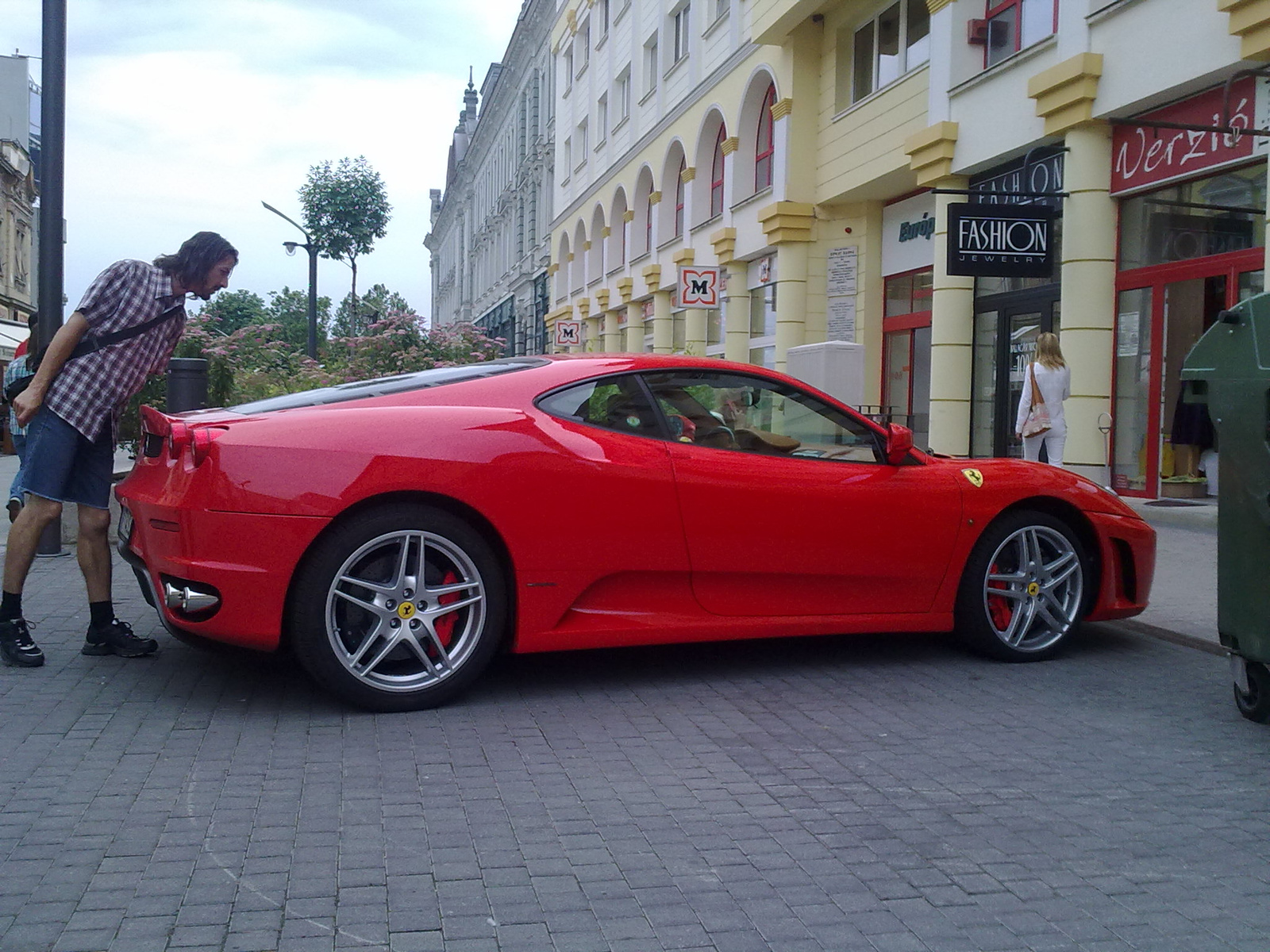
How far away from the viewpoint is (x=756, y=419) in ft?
17.8

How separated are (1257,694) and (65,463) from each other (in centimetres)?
483

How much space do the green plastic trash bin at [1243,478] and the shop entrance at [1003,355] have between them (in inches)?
403

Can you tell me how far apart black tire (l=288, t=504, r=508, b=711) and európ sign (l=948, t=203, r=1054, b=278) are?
10.1 m

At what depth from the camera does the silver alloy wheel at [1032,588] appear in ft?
18.9

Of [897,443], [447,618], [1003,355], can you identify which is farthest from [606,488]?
[1003,355]

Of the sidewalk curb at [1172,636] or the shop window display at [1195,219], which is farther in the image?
the shop window display at [1195,219]

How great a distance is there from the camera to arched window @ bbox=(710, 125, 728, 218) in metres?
26.9

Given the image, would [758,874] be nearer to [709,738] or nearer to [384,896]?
[384,896]

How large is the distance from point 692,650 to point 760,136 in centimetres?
1979

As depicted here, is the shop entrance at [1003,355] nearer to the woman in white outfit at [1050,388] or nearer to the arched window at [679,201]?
the woman in white outfit at [1050,388]

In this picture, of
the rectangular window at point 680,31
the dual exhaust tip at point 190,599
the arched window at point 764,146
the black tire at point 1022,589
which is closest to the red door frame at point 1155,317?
the black tire at point 1022,589

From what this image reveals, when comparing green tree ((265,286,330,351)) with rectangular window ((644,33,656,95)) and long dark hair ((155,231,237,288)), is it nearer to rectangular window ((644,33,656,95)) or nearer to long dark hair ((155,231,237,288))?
rectangular window ((644,33,656,95))

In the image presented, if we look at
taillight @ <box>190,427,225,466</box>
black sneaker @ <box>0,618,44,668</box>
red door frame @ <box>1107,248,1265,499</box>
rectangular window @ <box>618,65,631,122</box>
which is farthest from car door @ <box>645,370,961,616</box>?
rectangular window @ <box>618,65,631,122</box>

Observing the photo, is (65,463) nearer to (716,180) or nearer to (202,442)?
Result: (202,442)
